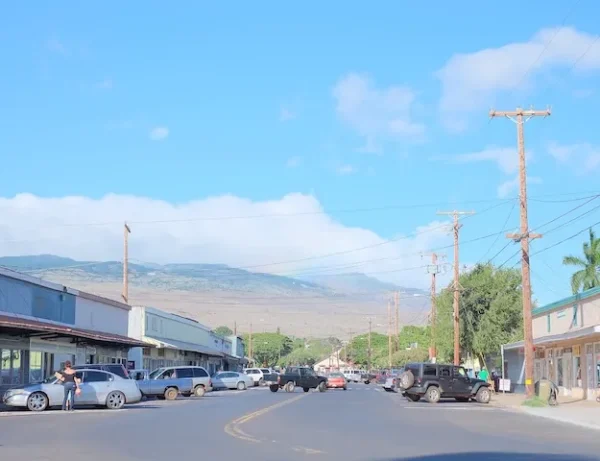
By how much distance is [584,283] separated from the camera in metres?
61.1

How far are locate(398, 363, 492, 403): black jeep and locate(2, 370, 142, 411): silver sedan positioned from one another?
13985 millimetres

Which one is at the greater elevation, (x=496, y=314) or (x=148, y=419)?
(x=496, y=314)

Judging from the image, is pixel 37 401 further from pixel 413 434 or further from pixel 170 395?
pixel 413 434

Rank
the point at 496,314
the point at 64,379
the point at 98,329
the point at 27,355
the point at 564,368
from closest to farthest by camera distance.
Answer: the point at 64,379 < the point at 27,355 < the point at 564,368 < the point at 98,329 < the point at 496,314

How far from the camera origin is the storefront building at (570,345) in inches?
1633

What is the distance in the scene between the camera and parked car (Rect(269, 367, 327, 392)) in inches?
2287

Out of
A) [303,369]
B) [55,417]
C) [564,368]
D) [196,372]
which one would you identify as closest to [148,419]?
[55,417]

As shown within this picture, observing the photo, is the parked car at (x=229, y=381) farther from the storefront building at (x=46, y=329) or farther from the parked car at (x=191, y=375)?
the parked car at (x=191, y=375)

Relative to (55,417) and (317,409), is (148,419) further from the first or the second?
(317,409)

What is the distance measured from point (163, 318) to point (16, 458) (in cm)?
6565

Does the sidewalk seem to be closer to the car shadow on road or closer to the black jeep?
the black jeep

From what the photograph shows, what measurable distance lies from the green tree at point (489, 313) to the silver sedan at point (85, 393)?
3467cm

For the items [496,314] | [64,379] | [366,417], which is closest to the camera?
[366,417]

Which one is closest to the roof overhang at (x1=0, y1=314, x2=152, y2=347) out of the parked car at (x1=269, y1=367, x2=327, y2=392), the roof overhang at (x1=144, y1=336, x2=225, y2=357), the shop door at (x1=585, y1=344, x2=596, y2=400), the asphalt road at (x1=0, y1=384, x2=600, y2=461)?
the asphalt road at (x1=0, y1=384, x2=600, y2=461)
